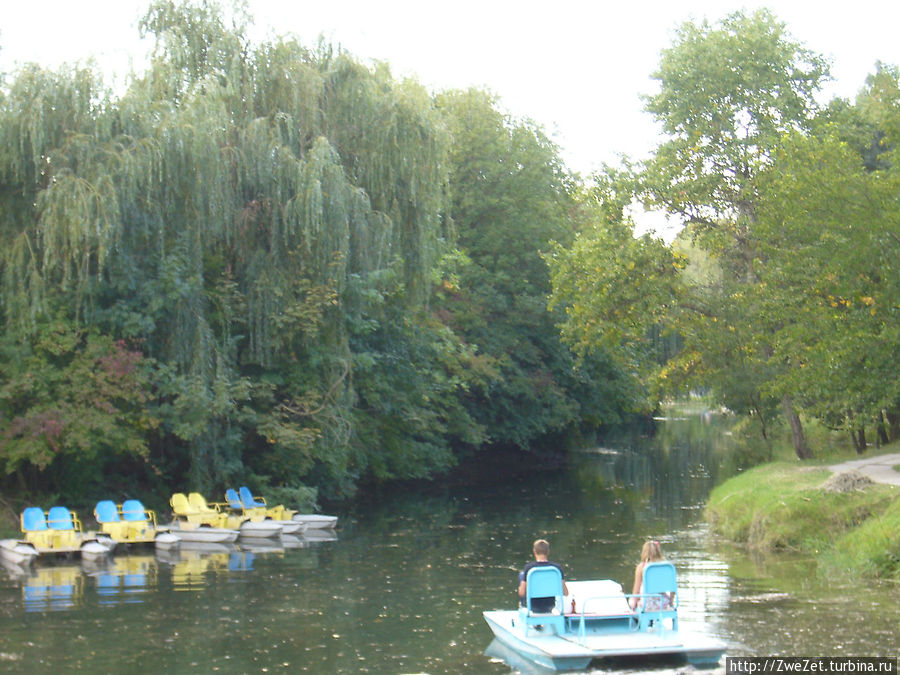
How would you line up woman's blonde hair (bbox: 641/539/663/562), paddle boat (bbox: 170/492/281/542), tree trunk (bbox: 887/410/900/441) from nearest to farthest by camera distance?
woman's blonde hair (bbox: 641/539/663/562), paddle boat (bbox: 170/492/281/542), tree trunk (bbox: 887/410/900/441)

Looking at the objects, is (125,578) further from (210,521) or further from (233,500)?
(233,500)

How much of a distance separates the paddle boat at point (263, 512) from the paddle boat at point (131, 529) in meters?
2.09

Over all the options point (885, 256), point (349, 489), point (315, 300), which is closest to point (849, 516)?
point (885, 256)

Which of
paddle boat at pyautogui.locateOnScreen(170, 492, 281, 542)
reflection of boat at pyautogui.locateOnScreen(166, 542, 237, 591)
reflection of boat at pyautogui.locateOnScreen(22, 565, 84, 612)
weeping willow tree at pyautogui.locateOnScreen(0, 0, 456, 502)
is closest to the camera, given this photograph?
reflection of boat at pyautogui.locateOnScreen(22, 565, 84, 612)

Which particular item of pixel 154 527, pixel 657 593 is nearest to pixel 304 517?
pixel 154 527

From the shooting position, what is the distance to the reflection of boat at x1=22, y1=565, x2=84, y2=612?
15.4 meters

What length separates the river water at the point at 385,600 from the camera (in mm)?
11805

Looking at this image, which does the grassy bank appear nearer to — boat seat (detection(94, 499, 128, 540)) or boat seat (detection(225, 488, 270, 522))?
boat seat (detection(225, 488, 270, 522))

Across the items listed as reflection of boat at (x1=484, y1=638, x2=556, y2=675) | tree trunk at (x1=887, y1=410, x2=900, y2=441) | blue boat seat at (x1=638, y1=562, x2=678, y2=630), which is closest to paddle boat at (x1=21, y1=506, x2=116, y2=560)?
reflection of boat at (x1=484, y1=638, x2=556, y2=675)

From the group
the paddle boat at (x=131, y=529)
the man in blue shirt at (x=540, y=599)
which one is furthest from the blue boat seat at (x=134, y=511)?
the man in blue shirt at (x=540, y=599)

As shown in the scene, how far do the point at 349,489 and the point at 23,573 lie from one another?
41.5 ft

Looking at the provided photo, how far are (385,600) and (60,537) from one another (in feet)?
26.4

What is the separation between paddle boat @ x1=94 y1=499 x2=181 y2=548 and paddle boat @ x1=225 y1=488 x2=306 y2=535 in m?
2.09

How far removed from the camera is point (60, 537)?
20.2 meters
